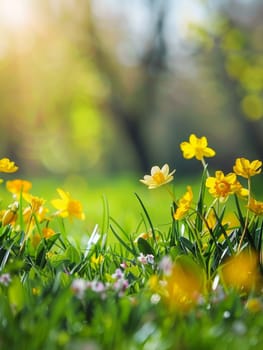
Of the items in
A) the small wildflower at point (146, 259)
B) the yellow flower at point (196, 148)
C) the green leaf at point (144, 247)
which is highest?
the yellow flower at point (196, 148)

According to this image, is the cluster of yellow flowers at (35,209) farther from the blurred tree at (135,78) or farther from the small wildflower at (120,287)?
the blurred tree at (135,78)

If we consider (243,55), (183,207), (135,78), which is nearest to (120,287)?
(183,207)

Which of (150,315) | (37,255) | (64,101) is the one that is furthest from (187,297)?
(64,101)

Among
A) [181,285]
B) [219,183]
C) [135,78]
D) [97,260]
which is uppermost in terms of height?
[219,183]

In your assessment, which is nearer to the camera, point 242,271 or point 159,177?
point 242,271

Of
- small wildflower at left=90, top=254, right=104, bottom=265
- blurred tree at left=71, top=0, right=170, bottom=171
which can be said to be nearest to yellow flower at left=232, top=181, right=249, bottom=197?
small wildflower at left=90, top=254, right=104, bottom=265

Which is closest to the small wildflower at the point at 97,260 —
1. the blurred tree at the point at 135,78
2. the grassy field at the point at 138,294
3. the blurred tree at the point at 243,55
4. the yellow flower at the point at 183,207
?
the grassy field at the point at 138,294

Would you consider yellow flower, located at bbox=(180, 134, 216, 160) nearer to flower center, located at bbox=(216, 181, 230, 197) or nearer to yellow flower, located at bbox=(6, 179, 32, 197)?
flower center, located at bbox=(216, 181, 230, 197)

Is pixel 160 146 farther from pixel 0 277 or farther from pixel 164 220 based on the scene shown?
pixel 0 277

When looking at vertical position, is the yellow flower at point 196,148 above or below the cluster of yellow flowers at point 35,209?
above

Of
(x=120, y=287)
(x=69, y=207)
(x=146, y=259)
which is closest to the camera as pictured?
(x=120, y=287)

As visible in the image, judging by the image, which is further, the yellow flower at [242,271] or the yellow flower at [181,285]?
the yellow flower at [242,271]

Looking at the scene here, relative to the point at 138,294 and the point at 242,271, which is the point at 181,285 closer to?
the point at 138,294
